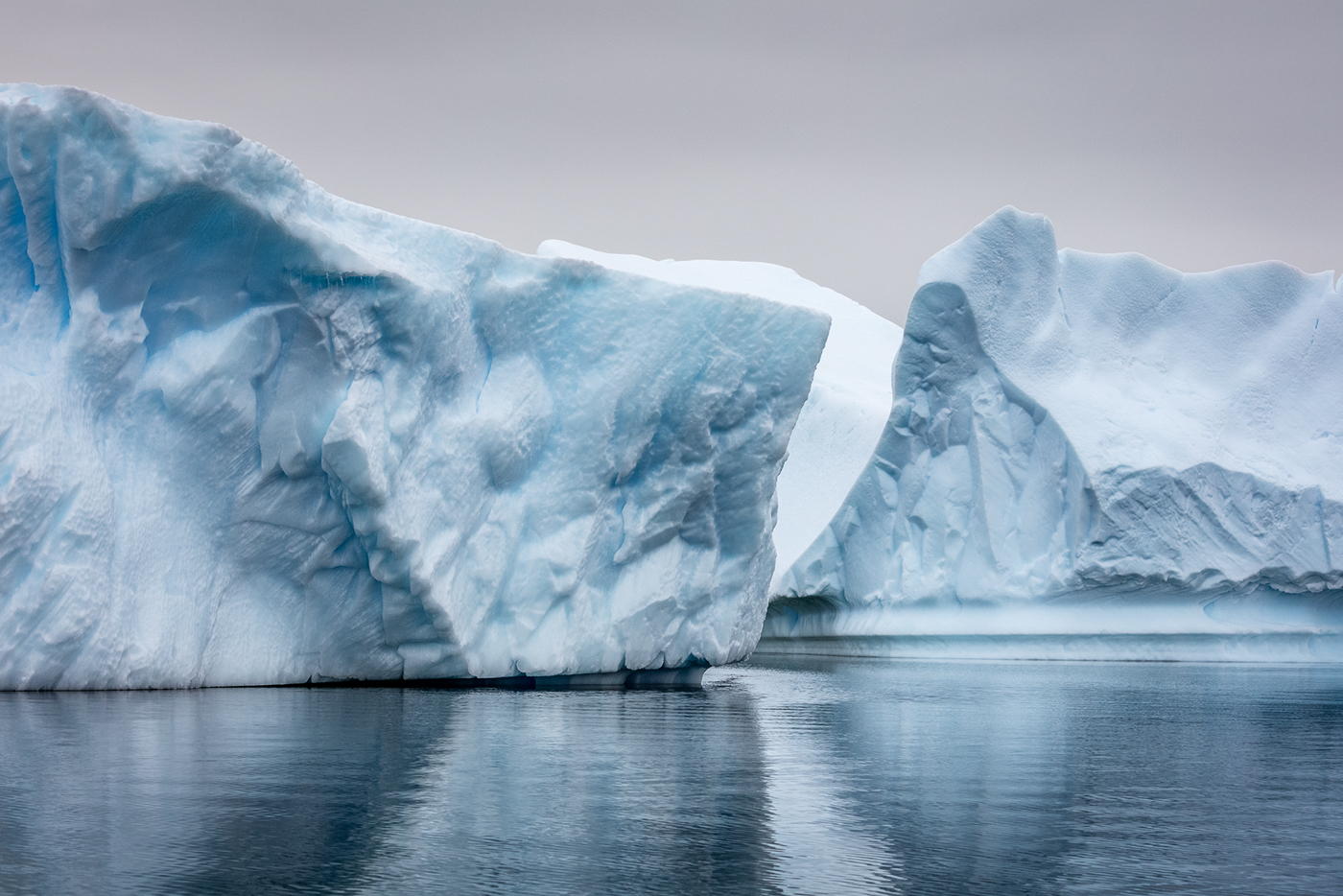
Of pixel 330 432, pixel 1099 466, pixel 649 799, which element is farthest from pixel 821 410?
pixel 649 799

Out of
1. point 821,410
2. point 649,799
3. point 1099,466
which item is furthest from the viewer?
point 821,410

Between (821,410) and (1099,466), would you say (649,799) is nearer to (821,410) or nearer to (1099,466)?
(1099,466)

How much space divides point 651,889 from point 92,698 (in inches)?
233

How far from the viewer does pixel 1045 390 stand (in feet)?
56.1

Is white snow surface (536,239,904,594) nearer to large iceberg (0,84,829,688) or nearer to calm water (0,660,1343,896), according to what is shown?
large iceberg (0,84,829,688)

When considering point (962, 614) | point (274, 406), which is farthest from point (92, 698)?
point (962, 614)

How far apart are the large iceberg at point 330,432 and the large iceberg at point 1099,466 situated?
21.1 ft

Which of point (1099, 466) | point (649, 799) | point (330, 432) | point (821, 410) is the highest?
point (821, 410)

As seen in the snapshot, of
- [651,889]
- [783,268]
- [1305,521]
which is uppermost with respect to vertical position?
[783,268]

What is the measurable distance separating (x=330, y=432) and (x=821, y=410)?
15465 millimetres

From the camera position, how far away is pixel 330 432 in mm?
8859

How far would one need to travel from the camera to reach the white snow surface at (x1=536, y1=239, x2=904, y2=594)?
880 inches

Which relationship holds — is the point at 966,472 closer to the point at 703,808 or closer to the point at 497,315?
the point at 497,315

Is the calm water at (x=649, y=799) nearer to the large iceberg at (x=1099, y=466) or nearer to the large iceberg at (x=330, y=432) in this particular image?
the large iceberg at (x=330, y=432)
